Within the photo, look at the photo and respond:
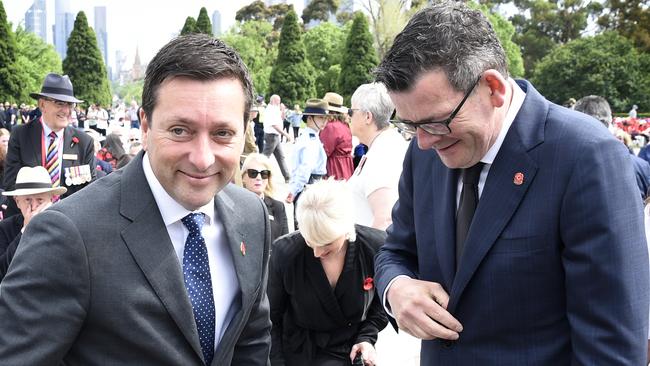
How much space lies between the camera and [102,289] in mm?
1699

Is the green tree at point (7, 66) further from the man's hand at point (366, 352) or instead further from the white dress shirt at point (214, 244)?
the white dress shirt at point (214, 244)

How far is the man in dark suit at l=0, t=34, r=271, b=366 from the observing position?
1.64 m

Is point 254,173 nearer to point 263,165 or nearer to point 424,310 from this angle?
point 263,165

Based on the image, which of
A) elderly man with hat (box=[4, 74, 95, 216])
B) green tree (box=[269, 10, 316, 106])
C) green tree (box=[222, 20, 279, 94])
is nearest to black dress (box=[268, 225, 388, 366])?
elderly man with hat (box=[4, 74, 95, 216])

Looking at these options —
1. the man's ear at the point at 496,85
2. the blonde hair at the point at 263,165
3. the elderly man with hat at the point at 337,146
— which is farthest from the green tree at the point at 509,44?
the man's ear at the point at 496,85

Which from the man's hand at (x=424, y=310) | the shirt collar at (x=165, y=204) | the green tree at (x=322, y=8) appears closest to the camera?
the shirt collar at (x=165, y=204)

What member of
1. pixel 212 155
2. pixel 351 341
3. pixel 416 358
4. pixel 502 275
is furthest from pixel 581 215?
pixel 416 358

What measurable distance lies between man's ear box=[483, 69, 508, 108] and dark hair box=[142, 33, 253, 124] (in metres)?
0.70

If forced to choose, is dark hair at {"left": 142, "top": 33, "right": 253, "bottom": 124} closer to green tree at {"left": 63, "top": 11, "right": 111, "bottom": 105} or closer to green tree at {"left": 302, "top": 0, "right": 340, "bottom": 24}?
green tree at {"left": 63, "top": 11, "right": 111, "bottom": 105}

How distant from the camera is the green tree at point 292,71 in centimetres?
4138

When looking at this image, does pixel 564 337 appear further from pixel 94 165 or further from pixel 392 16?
pixel 392 16

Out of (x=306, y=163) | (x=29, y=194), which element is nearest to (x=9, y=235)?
(x=29, y=194)

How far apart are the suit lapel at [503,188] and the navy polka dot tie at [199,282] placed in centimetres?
72

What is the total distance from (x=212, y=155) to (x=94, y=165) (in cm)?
531
